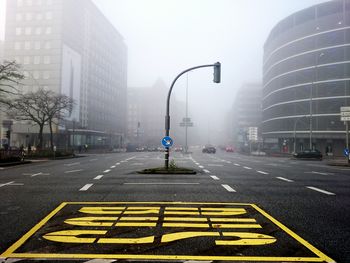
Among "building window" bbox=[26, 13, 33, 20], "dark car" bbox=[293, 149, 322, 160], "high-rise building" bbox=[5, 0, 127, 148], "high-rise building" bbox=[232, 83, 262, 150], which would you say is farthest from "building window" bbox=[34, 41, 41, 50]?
"high-rise building" bbox=[232, 83, 262, 150]

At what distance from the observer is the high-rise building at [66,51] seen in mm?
73125

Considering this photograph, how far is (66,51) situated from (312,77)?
54462 millimetres

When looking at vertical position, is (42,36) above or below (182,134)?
above

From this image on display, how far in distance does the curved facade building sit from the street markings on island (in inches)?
2096

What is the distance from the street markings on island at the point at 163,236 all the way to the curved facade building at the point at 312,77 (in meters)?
53.2

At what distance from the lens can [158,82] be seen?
157500 millimetres

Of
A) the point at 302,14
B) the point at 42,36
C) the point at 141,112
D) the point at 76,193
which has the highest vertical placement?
the point at 302,14

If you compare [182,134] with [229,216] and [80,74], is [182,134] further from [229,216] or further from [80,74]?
[229,216]

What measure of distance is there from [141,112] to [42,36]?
7748cm

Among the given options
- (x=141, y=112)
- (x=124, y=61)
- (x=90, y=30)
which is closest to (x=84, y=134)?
(x=90, y=30)

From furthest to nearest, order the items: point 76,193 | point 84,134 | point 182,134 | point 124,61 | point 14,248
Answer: point 182,134 < point 124,61 < point 84,134 < point 76,193 < point 14,248

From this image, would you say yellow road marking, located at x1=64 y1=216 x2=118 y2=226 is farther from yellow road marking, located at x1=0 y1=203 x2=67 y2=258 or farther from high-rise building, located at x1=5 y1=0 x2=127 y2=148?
high-rise building, located at x1=5 y1=0 x2=127 y2=148

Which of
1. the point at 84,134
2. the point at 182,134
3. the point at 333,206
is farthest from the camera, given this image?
the point at 182,134

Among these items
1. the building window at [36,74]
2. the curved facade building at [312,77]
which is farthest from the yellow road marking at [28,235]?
the building window at [36,74]
